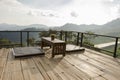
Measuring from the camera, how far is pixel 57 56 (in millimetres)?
3941

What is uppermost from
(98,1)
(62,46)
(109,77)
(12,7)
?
(98,1)

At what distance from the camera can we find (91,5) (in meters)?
6.68

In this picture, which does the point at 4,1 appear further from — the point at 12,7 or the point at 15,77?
the point at 15,77

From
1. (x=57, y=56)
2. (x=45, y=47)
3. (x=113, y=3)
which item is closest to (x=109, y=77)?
(x=57, y=56)

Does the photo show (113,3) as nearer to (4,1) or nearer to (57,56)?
(57,56)

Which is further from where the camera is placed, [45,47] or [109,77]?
[45,47]

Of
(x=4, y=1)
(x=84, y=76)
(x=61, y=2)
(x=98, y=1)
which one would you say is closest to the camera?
(x=84, y=76)

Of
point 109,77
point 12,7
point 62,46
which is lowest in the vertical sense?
point 109,77

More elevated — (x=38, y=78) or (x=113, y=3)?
(x=113, y=3)

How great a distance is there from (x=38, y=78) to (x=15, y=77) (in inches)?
18.4

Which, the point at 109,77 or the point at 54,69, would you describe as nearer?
the point at 109,77

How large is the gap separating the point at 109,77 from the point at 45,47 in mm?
3346

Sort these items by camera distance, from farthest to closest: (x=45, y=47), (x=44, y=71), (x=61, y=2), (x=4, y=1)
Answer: (x=61, y=2) → (x=4, y=1) → (x=45, y=47) → (x=44, y=71)

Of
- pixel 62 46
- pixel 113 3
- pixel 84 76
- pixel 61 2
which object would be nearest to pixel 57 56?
pixel 62 46
